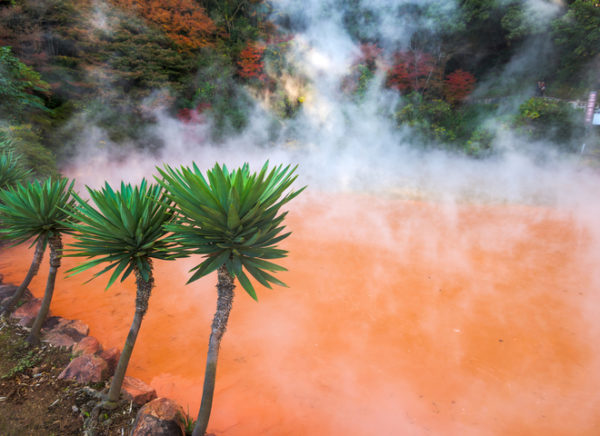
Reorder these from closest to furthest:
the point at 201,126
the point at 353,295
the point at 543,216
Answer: the point at 353,295 → the point at 543,216 → the point at 201,126

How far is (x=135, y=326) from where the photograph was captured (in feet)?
5.59

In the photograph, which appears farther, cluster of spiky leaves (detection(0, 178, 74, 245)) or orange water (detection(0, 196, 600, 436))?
orange water (detection(0, 196, 600, 436))

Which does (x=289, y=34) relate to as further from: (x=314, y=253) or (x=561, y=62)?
(x=314, y=253)

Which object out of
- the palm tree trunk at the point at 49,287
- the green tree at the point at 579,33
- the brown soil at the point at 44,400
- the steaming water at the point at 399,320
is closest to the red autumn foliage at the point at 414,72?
the green tree at the point at 579,33

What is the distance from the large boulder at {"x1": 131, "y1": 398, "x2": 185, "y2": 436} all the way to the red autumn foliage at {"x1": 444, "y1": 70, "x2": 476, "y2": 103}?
12.9 m

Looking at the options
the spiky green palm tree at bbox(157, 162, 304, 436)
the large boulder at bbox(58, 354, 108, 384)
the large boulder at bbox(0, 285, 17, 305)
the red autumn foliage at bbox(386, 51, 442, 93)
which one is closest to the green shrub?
the red autumn foliage at bbox(386, 51, 442, 93)

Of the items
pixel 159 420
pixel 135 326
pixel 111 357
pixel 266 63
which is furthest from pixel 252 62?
pixel 159 420

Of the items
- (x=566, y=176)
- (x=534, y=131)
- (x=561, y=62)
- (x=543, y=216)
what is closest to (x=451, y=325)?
(x=543, y=216)

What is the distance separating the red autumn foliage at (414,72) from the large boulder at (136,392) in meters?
12.2

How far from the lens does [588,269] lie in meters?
4.07

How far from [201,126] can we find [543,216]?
1042 cm

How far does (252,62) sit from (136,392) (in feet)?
40.2

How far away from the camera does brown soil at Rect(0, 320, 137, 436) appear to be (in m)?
1.66

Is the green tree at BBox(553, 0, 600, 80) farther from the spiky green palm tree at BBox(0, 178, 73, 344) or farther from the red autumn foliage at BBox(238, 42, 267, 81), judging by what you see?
the spiky green palm tree at BBox(0, 178, 73, 344)
